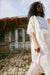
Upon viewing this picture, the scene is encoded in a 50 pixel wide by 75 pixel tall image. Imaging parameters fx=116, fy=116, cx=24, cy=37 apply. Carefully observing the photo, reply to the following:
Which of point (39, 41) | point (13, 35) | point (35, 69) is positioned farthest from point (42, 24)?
point (13, 35)

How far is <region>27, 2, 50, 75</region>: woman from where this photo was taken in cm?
178

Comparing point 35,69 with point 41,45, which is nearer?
point 41,45

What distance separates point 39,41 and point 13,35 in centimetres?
775

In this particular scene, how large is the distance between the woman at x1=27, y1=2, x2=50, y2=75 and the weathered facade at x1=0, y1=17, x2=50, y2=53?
6.86 m

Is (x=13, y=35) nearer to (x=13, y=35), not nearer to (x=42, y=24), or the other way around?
(x=13, y=35)

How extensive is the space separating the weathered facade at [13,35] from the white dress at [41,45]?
696 centimetres

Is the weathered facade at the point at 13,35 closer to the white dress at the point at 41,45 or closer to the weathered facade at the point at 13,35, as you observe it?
the weathered facade at the point at 13,35

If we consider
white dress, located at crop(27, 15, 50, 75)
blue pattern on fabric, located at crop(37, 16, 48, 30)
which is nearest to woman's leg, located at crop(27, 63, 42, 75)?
white dress, located at crop(27, 15, 50, 75)

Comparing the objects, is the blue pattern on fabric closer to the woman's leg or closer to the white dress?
the white dress

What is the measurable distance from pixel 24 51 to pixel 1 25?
2631 millimetres

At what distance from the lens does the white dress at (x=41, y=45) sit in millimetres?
1772

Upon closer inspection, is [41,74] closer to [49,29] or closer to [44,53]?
[44,53]

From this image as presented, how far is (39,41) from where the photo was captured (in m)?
1.79

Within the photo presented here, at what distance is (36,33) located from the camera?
1.84 metres
